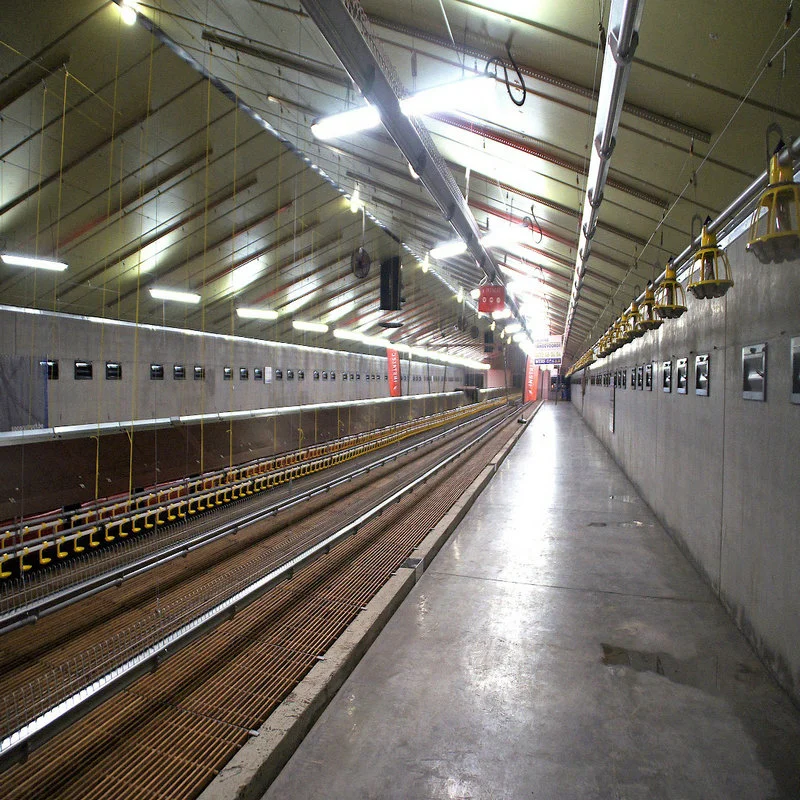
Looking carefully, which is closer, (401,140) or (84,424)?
(401,140)

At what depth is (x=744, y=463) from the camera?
3896mm

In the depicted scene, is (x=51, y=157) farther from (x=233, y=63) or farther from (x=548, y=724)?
(x=548, y=724)

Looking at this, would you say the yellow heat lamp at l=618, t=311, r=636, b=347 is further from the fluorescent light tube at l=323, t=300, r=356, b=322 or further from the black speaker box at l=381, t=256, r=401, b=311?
the fluorescent light tube at l=323, t=300, r=356, b=322

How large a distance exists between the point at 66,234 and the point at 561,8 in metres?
8.45

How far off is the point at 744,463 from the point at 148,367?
12017 millimetres

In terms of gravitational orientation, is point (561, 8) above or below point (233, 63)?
below

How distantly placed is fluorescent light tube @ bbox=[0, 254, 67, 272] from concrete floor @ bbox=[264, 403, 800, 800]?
25.7 feet

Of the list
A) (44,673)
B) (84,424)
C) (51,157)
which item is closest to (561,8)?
(44,673)

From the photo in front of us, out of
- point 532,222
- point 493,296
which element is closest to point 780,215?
point 532,222

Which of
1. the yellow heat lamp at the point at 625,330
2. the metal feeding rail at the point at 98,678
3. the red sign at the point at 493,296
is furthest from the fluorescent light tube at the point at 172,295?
the yellow heat lamp at the point at 625,330

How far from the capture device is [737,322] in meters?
4.14

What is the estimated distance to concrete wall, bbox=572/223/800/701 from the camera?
123 inches

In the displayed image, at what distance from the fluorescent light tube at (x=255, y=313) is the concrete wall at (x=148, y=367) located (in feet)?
2.94

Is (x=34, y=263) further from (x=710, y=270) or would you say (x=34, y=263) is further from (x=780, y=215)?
(x=780, y=215)
